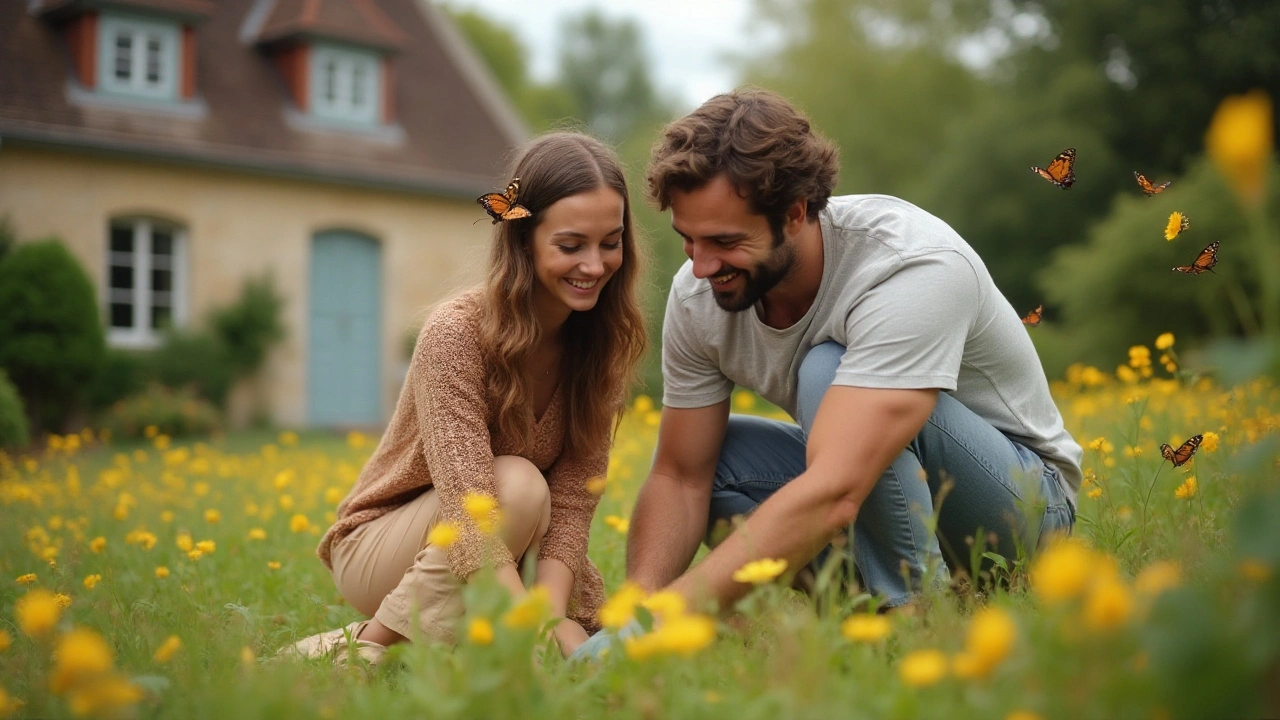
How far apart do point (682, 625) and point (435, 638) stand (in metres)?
1.40

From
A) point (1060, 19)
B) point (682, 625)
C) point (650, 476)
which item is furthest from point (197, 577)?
point (1060, 19)

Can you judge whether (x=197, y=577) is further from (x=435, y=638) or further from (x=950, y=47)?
(x=950, y=47)

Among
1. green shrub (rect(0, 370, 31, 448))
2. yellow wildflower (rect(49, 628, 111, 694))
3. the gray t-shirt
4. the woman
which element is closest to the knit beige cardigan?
the woman

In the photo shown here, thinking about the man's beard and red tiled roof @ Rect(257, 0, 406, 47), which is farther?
red tiled roof @ Rect(257, 0, 406, 47)

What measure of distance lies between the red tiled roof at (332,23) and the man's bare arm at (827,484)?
42.7 feet

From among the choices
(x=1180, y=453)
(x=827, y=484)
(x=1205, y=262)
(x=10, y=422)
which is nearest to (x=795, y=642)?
(x=827, y=484)

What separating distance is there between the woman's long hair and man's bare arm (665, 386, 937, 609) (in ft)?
2.61

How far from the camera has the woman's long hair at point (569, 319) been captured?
2852mm

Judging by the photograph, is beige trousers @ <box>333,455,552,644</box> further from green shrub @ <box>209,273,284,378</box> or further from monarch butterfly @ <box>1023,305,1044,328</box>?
green shrub @ <box>209,273,284,378</box>

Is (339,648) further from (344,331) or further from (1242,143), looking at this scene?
(344,331)

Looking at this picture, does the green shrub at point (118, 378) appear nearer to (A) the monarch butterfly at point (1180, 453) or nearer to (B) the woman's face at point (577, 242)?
(B) the woman's face at point (577, 242)

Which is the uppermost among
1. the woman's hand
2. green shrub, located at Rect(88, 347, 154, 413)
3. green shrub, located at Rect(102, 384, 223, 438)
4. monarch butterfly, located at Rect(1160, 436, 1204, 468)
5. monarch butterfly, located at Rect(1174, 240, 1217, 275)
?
monarch butterfly, located at Rect(1174, 240, 1217, 275)

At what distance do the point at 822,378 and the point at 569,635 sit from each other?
2.90 feet

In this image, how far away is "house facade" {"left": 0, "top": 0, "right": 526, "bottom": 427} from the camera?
1227 centimetres
